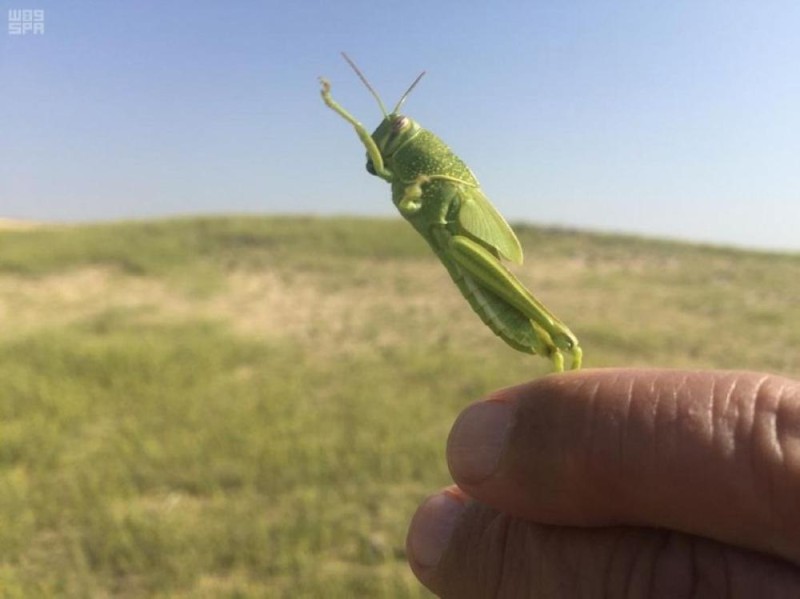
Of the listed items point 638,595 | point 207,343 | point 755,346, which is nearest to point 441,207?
point 638,595

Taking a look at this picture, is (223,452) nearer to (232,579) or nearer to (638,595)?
(232,579)

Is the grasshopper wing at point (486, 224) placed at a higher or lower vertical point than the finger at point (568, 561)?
higher

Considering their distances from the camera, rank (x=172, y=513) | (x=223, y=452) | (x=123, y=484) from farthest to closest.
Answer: (x=223, y=452), (x=123, y=484), (x=172, y=513)

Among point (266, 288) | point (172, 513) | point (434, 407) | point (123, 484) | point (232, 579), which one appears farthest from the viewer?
point (266, 288)

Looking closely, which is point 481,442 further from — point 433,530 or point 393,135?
point 393,135

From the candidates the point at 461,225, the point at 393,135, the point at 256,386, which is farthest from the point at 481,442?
the point at 256,386

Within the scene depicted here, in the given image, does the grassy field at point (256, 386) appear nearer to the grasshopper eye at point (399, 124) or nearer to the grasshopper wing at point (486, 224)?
the grasshopper wing at point (486, 224)

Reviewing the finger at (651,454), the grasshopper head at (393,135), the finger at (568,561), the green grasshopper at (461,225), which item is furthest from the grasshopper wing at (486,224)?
the finger at (568,561)
